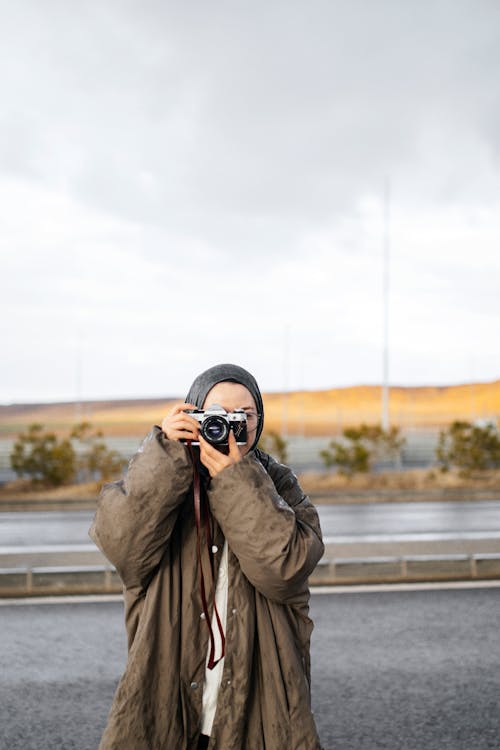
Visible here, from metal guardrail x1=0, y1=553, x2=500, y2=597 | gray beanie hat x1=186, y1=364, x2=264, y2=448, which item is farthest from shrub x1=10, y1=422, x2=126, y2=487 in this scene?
gray beanie hat x1=186, y1=364, x2=264, y2=448

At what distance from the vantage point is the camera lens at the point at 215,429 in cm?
207

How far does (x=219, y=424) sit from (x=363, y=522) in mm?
11229

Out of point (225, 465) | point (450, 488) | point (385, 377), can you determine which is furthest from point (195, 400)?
point (385, 377)

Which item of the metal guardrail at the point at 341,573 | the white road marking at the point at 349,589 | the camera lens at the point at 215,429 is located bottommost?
the white road marking at the point at 349,589

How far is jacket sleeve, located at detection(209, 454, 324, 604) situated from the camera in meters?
2.02

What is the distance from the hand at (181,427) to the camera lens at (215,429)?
5 centimetres

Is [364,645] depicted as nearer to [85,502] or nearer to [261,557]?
[261,557]

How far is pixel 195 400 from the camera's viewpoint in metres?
2.21

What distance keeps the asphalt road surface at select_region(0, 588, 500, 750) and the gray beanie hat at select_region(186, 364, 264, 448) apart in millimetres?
2245

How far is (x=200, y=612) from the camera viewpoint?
2.12m

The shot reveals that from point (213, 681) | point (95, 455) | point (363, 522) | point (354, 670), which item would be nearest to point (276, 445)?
point (95, 455)

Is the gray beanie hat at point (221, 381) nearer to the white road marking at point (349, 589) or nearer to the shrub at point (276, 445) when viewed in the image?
the white road marking at point (349, 589)

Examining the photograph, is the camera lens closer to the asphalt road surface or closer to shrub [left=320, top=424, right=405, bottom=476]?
the asphalt road surface

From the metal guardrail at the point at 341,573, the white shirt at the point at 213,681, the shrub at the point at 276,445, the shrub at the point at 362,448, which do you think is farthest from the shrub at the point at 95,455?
the white shirt at the point at 213,681
